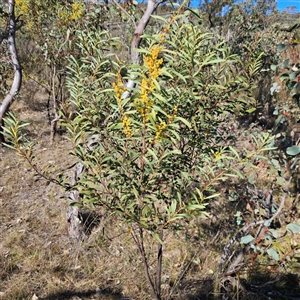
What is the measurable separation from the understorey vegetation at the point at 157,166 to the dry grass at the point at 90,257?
14 millimetres

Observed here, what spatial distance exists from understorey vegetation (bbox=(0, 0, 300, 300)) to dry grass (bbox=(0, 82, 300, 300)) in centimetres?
1

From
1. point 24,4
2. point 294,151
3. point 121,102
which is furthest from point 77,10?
point 294,151

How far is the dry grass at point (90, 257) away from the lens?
242 centimetres

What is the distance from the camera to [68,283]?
2500 millimetres

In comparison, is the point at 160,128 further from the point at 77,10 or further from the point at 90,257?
the point at 77,10

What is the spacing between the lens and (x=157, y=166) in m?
1.24

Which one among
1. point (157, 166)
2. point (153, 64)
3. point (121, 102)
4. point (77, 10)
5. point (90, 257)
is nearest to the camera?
point (153, 64)

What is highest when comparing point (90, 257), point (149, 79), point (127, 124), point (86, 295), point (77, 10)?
point (77, 10)

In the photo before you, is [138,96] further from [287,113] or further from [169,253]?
[169,253]

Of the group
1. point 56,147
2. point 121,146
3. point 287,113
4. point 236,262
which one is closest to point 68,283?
point 236,262

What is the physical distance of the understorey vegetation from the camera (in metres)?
1.21

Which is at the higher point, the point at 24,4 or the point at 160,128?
the point at 24,4

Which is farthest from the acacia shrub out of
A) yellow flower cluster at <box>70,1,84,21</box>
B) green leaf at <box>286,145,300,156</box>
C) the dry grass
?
yellow flower cluster at <box>70,1,84,21</box>

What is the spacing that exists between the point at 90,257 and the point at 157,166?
194cm
